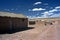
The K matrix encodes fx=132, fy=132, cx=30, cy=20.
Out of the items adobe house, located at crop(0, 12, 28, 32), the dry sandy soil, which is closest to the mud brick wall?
adobe house, located at crop(0, 12, 28, 32)

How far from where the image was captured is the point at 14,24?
28531 mm

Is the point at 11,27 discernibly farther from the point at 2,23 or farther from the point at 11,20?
the point at 2,23

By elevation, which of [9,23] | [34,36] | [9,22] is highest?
[9,22]

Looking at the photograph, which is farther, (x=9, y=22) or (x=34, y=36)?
(x=9, y=22)

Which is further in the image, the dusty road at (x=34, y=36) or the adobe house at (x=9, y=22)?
the adobe house at (x=9, y=22)

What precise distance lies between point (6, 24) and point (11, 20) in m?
2.06

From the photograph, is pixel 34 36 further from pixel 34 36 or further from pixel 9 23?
→ pixel 9 23

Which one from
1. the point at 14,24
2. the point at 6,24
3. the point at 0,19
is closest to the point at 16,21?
the point at 14,24

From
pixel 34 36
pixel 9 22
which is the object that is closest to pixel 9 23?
pixel 9 22

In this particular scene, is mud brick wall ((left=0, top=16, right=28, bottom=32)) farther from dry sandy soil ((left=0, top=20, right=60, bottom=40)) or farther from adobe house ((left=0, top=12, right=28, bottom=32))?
dry sandy soil ((left=0, top=20, right=60, bottom=40))

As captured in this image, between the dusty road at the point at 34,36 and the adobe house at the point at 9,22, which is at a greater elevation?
the adobe house at the point at 9,22

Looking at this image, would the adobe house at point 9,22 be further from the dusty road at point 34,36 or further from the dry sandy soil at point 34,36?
the dusty road at point 34,36

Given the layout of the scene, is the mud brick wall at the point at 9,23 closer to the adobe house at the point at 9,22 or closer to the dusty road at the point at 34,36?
the adobe house at the point at 9,22

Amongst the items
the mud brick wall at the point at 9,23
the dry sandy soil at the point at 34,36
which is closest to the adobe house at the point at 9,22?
the mud brick wall at the point at 9,23
